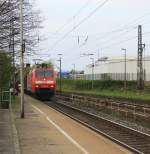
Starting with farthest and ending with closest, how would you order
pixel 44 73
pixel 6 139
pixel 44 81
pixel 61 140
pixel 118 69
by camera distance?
pixel 118 69, pixel 44 73, pixel 44 81, pixel 61 140, pixel 6 139

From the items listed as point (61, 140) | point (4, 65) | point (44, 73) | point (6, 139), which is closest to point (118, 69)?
point (44, 73)

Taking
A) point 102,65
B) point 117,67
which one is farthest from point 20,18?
point 102,65

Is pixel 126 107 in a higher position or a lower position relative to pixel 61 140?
higher

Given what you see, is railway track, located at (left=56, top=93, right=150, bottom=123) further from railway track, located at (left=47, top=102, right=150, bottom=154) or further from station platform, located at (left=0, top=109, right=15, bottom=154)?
station platform, located at (left=0, top=109, right=15, bottom=154)

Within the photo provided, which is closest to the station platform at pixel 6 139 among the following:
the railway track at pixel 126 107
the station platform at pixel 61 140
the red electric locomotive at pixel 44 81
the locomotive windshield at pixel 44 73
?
the station platform at pixel 61 140

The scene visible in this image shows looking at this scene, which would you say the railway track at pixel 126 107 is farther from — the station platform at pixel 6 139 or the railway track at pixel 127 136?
the station platform at pixel 6 139

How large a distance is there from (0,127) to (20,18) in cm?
630

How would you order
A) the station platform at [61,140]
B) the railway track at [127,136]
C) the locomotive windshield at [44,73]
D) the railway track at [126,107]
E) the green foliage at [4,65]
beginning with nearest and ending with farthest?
1. the station platform at [61,140]
2. the railway track at [127,136]
3. the green foliage at [4,65]
4. the railway track at [126,107]
5. the locomotive windshield at [44,73]

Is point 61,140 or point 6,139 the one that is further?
point 61,140

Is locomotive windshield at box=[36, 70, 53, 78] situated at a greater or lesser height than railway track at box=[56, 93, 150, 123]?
greater

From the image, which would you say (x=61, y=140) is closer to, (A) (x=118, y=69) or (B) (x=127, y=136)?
(B) (x=127, y=136)

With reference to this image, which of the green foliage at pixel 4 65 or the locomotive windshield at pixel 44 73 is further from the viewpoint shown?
the locomotive windshield at pixel 44 73

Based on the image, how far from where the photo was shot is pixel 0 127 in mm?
20062

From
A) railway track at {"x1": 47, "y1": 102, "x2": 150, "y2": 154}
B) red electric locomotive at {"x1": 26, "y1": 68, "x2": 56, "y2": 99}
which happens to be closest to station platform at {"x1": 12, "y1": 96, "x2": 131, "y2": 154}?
railway track at {"x1": 47, "y1": 102, "x2": 150, "y2": 154}
